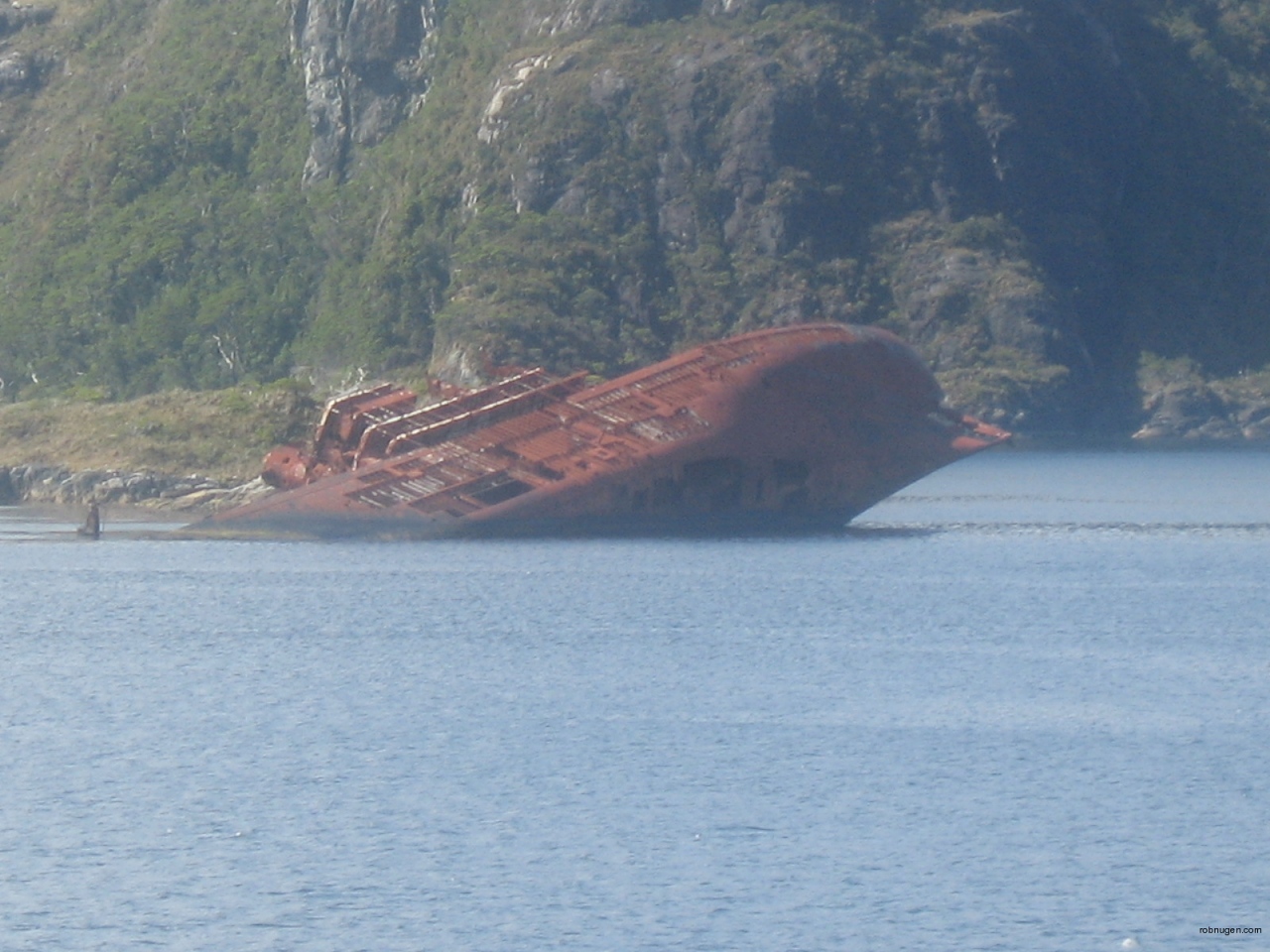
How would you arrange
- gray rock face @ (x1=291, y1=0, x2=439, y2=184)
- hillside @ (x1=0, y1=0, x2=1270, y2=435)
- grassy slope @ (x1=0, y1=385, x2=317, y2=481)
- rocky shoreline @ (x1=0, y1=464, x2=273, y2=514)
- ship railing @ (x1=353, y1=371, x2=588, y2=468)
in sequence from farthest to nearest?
gray rock face @ (x1=291, y1=0, x2=439, y2=184) < hillside @ (x1=0, y1=0, x2=1270, y2=435) < grassy slope @ (x1=0, y1=385, x2=317, y2=481) < rocky shoreline @ (x1=0, y1=464, x2=273, y2=514) < ship railing @ (x1=353, y1=371, x2=588, y2=468)

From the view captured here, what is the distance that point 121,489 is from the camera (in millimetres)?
80938

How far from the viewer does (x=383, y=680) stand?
40.9m

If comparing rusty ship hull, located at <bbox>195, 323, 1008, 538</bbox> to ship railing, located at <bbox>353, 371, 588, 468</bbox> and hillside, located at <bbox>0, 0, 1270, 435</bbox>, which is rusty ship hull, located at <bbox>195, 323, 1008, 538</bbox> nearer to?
ship railing, located at <bbox>353, 371, 588, 468</bbox>

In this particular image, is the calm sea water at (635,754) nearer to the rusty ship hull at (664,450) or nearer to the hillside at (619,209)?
the rusty ship hull at (664,450)

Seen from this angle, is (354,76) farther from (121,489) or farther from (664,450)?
(664,450)

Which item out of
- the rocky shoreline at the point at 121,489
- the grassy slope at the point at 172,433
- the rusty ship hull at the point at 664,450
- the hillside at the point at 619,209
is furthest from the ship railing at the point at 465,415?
the hillside at the point at 619,209

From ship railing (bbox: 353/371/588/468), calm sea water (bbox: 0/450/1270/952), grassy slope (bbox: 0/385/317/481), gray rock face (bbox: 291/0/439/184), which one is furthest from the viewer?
gray rock face (bbox: 291/0/439/184)

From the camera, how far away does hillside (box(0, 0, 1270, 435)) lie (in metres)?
136

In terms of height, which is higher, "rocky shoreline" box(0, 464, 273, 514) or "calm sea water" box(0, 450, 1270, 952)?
"rocky shoreline" box(0, 464, 273, 514)

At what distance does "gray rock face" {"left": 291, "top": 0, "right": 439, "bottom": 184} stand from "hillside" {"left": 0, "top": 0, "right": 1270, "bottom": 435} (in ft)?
0.58

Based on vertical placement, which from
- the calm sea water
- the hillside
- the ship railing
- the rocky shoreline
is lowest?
the calm sea water

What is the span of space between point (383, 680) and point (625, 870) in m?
15.2

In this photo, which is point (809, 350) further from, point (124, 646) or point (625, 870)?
point (625, 870)

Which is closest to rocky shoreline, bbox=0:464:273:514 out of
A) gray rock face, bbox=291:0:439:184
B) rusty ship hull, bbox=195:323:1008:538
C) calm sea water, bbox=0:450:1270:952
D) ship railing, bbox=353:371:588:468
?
ship railing, bbox=353:371:588:468
